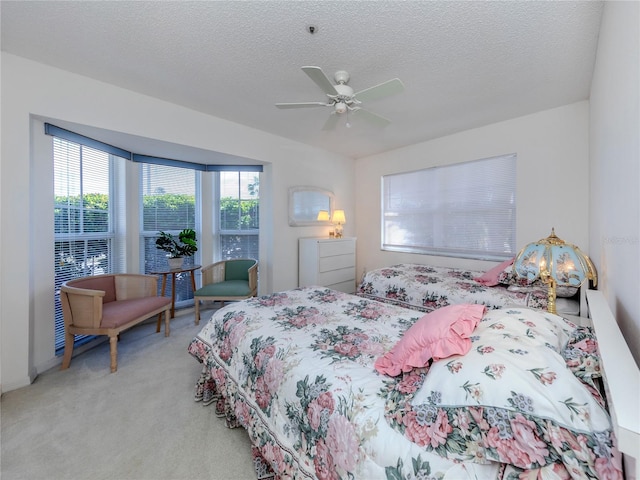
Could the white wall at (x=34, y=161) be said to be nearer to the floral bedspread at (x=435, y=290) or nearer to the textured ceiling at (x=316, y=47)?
the textured ceiling at (x=316, y=47)

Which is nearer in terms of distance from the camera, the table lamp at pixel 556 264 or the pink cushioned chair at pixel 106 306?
the table lamp at pixel 556 264

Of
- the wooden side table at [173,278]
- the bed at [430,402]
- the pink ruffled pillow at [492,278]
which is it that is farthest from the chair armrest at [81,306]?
the pink ruffled pillow at [492,278]

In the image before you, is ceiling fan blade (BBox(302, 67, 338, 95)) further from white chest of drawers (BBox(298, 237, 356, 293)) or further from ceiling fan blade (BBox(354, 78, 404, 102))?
white chest of drawers (BBox(298, 237, 356, 293))

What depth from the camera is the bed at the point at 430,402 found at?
692mm

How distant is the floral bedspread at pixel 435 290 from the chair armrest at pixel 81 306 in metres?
2.75

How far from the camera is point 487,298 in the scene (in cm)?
244

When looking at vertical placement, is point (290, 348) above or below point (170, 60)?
below

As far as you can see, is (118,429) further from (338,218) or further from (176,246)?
(338,218)

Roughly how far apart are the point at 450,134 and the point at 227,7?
3246mm

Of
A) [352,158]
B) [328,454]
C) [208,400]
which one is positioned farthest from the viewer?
[352,158]

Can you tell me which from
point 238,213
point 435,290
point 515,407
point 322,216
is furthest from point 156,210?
point 515,407

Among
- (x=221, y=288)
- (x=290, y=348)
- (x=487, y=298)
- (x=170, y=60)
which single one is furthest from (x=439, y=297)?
(x=170, y=60)

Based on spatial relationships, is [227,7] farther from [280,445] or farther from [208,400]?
[208,400]

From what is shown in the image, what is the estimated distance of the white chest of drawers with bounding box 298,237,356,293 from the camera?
3.90 m
